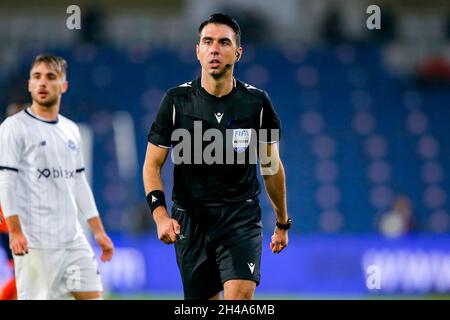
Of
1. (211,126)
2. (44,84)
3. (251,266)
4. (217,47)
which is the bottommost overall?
(251,266)

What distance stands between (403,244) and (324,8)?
8803 mm

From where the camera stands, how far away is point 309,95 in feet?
67.5

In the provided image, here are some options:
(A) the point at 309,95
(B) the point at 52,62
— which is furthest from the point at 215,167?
(A) the point at 309,95

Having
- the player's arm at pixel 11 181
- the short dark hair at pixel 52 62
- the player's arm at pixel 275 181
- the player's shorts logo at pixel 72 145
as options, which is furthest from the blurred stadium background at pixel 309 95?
the player's arm at pixel 275 181

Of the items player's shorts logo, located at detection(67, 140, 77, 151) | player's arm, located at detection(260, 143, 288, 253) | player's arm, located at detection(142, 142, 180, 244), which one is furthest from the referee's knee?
player's shorts logo, located at detection(67, 140, 77, 151)

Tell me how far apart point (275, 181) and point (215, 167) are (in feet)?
1.55

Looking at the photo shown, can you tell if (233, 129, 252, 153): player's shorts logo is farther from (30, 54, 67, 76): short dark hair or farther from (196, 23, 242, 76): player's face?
(30, 54, 67, 76): short dark hair

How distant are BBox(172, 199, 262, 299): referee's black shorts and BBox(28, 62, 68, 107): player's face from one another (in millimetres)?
1577

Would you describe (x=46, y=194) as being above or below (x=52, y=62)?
below

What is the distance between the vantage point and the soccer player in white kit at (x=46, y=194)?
7039mm

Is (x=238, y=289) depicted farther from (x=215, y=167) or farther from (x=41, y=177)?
(x=41, y=177)

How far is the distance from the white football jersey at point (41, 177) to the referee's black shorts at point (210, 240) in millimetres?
1264

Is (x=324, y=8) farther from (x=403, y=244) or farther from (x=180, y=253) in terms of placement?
(x=180, y=253)
